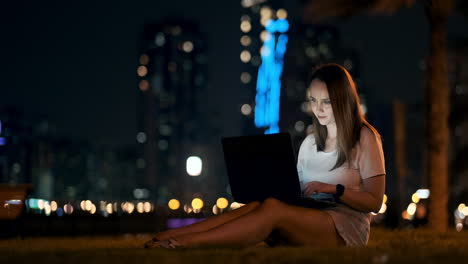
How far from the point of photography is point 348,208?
6.77 meters

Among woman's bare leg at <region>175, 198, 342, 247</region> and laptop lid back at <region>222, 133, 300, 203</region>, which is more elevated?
laptop lid back at <region>222, 133, 300, 203</region>

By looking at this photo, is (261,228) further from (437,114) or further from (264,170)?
(437,114)

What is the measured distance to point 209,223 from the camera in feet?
21.6

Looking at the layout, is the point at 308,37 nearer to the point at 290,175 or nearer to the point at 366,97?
the point at 366,97

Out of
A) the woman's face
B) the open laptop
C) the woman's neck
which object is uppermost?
the woman's face

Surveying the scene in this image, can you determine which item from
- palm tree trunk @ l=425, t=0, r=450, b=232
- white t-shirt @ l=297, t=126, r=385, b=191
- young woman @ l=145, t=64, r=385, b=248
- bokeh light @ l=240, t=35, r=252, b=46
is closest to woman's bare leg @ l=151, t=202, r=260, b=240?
young woman @ l=145, t=64, r=385, b=248

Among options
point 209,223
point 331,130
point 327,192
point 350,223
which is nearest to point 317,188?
point 327,192

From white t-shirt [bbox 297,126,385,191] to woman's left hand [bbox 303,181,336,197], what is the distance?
333mm

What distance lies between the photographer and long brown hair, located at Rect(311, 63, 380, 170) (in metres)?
6.92

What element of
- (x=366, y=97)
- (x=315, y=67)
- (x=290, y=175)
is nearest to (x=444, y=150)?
(x=315, y=67)

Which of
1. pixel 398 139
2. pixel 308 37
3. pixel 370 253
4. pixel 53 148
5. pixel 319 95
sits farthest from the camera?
pixel 308 37

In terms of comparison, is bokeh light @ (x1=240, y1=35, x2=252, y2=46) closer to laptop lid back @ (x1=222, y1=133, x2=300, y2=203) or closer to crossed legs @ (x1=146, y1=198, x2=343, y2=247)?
laptop lid back @ (x1=222, y1=133, x2=300, y2=203)

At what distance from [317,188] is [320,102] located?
2.58 feet

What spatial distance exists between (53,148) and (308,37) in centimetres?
5379
